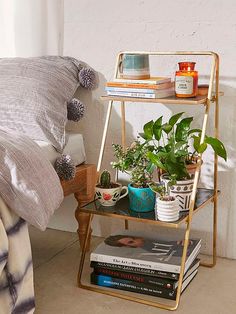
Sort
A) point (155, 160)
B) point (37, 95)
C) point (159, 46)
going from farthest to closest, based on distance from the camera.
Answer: point (159, 46)
point (37, 95)
point (155, 160)

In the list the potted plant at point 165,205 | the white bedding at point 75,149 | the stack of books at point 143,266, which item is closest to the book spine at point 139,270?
the stack of books at point 143,266

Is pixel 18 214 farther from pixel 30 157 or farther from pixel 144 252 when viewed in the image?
pixel 144 252

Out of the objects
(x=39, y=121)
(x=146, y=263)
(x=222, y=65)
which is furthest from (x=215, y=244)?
(x=39, y=121)

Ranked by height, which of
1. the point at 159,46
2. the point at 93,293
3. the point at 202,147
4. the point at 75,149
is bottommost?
the point at 93,293

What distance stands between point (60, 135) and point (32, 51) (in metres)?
0.58

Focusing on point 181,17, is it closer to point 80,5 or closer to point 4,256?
point 80,5

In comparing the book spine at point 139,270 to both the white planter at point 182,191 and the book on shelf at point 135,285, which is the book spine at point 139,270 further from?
the white planter at point 182,191

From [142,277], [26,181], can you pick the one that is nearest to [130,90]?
[26,181]

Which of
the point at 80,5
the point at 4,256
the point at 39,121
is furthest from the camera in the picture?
the point at 80,5

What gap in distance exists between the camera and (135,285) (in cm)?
197

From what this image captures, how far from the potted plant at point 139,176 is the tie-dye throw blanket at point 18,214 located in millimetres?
348

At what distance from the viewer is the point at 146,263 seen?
193 centimetres

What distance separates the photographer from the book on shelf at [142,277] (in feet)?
6.26

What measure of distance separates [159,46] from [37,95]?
1.82 ft
